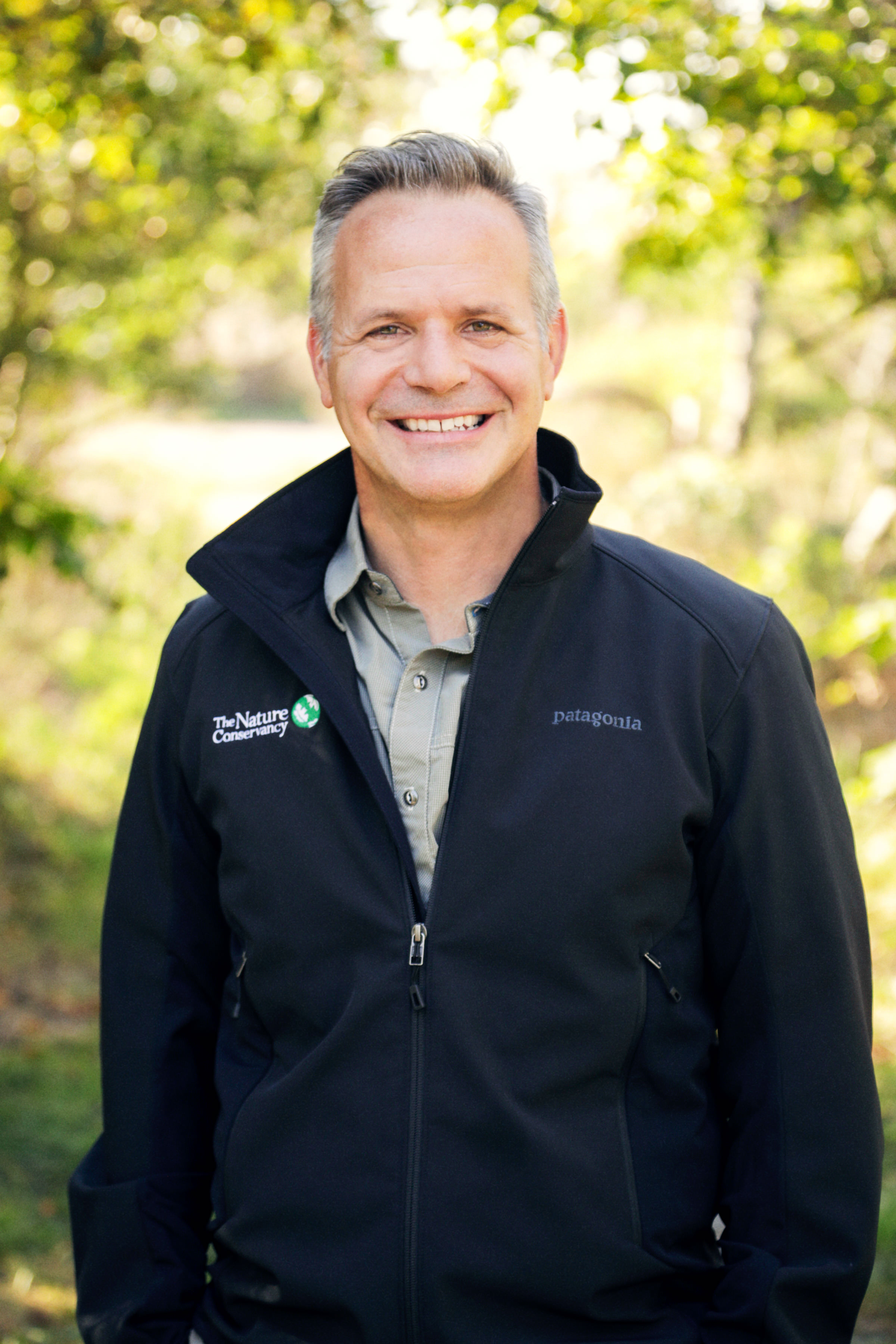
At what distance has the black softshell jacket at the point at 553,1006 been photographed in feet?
5.72

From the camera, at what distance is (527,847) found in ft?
5.93

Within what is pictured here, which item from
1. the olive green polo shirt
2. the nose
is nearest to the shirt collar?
the olive green polo shirt

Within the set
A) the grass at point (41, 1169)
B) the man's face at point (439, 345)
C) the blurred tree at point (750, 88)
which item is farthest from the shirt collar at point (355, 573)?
the grass at point (41, 1169)

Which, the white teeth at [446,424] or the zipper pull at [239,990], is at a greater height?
the white teeth at [446,424]

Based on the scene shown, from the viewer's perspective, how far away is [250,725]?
202cm

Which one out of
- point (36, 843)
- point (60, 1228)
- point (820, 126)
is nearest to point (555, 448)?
point (820, 126)

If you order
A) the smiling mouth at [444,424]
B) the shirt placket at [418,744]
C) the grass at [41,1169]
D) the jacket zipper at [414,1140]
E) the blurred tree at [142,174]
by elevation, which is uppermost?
the blurred tree at [142,174]

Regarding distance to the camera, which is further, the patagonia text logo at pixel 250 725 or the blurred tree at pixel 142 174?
the blurred tree at pixel 142 174

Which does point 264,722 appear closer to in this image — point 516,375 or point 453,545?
point 453,545

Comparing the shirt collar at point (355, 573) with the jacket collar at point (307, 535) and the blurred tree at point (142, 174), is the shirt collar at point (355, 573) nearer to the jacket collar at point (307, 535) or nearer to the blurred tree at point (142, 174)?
the jacket collar at point (307, 535)

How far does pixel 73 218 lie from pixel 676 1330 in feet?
22.1

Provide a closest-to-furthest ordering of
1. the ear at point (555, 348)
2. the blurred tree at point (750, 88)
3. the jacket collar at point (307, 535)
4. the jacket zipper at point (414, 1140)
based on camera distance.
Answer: the jacket zipper at point (414, 1140), the jacket collar at point (307, 535), the ear at point (555, 348), the blurred tree at point (750, 88)

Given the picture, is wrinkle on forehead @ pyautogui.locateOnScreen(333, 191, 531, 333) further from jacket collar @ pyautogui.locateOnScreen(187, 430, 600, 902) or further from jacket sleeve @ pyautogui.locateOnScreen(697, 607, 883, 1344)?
jacket sleeve @ pyautogui.locateOnScreen(697, 607, 883, 1344)

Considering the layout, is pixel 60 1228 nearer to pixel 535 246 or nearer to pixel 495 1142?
Result: pixel 495 1142
